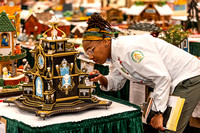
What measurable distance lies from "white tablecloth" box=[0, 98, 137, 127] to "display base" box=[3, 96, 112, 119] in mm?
42

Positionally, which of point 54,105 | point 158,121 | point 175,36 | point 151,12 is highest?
point 151,12

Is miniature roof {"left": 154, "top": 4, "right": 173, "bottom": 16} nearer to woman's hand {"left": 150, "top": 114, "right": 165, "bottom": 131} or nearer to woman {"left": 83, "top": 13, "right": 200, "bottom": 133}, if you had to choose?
woman {"left": 83, "top": 13, "right": 200, "bottom": 133}

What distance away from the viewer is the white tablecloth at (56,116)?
107 inches

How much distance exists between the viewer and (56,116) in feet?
9.30

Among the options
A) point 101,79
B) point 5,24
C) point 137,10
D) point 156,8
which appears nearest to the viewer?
point 101,79

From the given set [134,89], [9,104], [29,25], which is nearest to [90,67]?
[134,89]

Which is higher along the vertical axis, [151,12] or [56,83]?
[151,12]

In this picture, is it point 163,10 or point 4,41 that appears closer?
point 4,41

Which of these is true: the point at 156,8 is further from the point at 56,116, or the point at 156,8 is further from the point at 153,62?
the point at 56,116

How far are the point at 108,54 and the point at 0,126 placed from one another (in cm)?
98

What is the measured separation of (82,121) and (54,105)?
29cm

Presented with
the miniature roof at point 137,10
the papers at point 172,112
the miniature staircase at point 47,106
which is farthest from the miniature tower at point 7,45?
the miniature roof at point 137,10

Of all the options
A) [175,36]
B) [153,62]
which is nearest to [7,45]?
[175,36]

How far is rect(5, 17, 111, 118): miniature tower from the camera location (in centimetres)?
286
